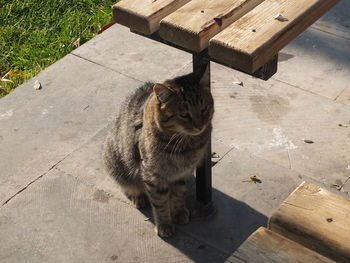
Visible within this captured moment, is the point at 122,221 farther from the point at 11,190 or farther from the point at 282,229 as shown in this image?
the point at 282,229

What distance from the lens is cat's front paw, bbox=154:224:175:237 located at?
3832 mm

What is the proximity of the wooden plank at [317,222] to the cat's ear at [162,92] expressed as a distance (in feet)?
2.96

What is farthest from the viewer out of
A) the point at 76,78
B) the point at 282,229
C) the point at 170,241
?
the point at 76,78

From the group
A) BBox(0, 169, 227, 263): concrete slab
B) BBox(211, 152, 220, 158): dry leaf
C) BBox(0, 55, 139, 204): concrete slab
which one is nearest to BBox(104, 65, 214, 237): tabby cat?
BBox(0, 169, 227, 263): concrete slab

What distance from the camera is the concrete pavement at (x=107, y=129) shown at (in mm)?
3883

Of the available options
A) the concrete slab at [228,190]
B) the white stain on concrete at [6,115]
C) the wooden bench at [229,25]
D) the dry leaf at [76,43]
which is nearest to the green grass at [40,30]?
the dry leaf at [76,43]

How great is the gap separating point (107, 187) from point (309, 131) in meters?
1.53

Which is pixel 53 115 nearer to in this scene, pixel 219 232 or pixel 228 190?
pixel 228 190

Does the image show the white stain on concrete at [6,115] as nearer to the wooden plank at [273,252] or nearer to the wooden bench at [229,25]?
the wooden bench at [229,25]

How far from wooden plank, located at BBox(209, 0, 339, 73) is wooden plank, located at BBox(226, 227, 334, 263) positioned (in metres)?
0.76

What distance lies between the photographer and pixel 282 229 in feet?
9.00

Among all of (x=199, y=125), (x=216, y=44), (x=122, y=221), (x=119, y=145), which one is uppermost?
(x=216, y=44)

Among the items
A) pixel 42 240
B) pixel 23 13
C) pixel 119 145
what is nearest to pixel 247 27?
pixel 119 145

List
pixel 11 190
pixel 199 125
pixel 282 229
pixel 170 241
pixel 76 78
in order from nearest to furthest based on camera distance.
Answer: pixel 282 229
pixel 199 125
pixel 170 241
pixel 11 190
pixel 76 78
